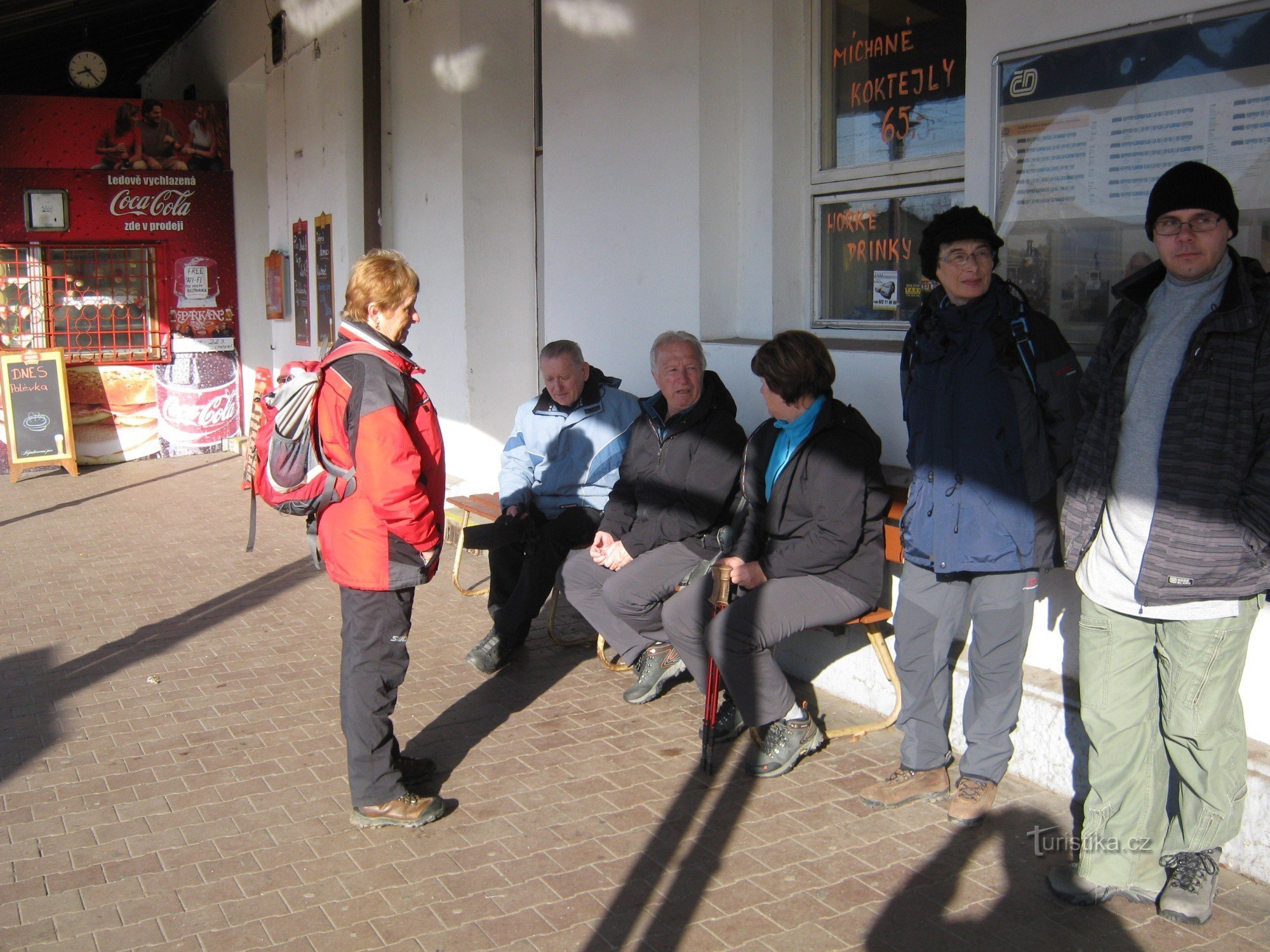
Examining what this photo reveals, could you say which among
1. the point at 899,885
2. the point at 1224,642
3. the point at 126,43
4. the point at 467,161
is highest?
the point at 126,43

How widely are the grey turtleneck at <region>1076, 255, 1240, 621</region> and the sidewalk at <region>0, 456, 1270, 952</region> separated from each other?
0.85 meters

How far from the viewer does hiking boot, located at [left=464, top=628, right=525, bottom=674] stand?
5188 mm

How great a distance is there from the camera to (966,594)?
3619mm

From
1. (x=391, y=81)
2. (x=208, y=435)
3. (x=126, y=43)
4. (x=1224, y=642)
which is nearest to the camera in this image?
(x=1224, y=642)

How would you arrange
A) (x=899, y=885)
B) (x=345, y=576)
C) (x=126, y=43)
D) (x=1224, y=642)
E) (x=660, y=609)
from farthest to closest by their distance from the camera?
(x=126, y=43) < (x=660, y=609) < (x=345, y=576) < (x=899, y=885) < (x=1224, y=642)

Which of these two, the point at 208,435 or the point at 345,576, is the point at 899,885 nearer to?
the point at 345,576

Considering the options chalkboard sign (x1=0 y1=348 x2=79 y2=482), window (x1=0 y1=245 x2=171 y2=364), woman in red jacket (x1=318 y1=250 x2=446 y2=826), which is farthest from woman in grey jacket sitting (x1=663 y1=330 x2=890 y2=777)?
window (x1=0 y1=245 x2=171 y2=364)

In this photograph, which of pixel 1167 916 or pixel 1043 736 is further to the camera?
pixel 1043 736

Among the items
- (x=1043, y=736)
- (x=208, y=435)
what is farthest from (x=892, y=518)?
(x=208, y=435)

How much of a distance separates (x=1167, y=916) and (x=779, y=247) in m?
3.32

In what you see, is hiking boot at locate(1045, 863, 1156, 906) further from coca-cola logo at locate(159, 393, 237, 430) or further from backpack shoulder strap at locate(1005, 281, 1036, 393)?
coca-cola logo at locate(159, 393, 237, 430)

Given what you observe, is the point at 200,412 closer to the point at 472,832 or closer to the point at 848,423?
the point at 472,832

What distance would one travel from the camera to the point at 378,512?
3.50 metres

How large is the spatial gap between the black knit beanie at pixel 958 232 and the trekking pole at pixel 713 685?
1.22 metres
